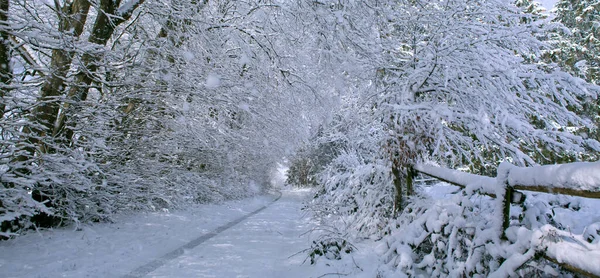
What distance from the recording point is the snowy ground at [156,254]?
14.1 ft

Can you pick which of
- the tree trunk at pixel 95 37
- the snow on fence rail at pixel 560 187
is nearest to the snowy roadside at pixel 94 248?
the tree trunk at pixel 95 37

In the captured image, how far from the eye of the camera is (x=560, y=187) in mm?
1958

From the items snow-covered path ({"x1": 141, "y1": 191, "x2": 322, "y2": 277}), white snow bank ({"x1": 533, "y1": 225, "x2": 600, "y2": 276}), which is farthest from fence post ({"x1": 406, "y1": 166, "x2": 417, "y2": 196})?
white snow bank ({"x1": 533, "y1": 225, "x2": 600, "y2": 276})

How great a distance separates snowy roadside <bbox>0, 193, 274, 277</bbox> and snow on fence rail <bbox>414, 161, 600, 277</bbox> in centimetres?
479

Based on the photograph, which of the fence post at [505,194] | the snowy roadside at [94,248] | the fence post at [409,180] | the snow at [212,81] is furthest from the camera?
the snow at [212,81]

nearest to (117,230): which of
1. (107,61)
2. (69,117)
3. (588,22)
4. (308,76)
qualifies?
(69,117)

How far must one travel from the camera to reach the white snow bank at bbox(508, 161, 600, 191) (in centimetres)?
179

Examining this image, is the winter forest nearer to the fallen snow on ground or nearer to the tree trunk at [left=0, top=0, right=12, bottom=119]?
the tree trunk at [left=0, top=0, right=12, bottom=119]

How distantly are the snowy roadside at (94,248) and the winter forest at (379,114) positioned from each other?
1.22 feet

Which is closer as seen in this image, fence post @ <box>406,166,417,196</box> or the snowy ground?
the snowy ground

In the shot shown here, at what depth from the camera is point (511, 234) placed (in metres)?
2.66

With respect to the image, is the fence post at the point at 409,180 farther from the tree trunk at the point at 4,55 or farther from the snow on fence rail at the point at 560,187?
the tree trunk at the point at 4,55

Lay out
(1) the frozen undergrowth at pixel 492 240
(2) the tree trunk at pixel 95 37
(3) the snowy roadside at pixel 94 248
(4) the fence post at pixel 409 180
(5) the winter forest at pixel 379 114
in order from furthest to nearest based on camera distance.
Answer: (2) the tree trunk at pixel 95 37, (4) the fence post at pixel 409 180, (3) the snowy roadside at pixel 94 248, (5) the winter forest at pixel 379 114, (1) the frozen undergrowth at pixel 492 240

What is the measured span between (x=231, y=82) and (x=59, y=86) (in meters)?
3.91
